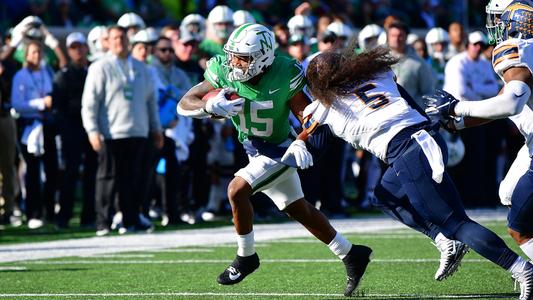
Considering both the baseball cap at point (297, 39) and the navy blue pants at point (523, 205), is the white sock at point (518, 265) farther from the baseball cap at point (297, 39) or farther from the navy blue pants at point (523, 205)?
the baseball cap at point (297, 39)

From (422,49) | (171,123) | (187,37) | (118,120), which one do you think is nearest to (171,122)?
(171,123)

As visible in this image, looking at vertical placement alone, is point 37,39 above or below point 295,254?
above

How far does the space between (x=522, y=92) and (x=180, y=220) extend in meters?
7.71

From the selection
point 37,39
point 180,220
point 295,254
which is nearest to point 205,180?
point 180,220

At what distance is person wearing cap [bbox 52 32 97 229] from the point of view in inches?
513

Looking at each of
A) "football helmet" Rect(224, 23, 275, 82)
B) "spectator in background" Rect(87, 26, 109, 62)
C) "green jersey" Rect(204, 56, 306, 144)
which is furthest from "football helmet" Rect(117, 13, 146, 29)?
"football helmet" Rect(224, 23, 275, 82)

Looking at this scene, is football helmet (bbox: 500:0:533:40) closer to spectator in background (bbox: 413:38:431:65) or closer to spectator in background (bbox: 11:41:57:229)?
spectator in background (bbox: 11:41:57:229)

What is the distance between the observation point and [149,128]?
41.2 ft

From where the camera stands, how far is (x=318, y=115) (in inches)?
273

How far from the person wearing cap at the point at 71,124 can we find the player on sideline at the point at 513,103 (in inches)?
267

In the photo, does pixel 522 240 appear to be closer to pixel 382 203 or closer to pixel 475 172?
pixel 382 203

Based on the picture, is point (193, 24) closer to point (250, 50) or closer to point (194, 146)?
point (194, 146)

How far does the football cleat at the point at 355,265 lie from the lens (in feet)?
24.2

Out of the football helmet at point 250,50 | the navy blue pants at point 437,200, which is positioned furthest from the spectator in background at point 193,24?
the navy blue pants at point 437,200
